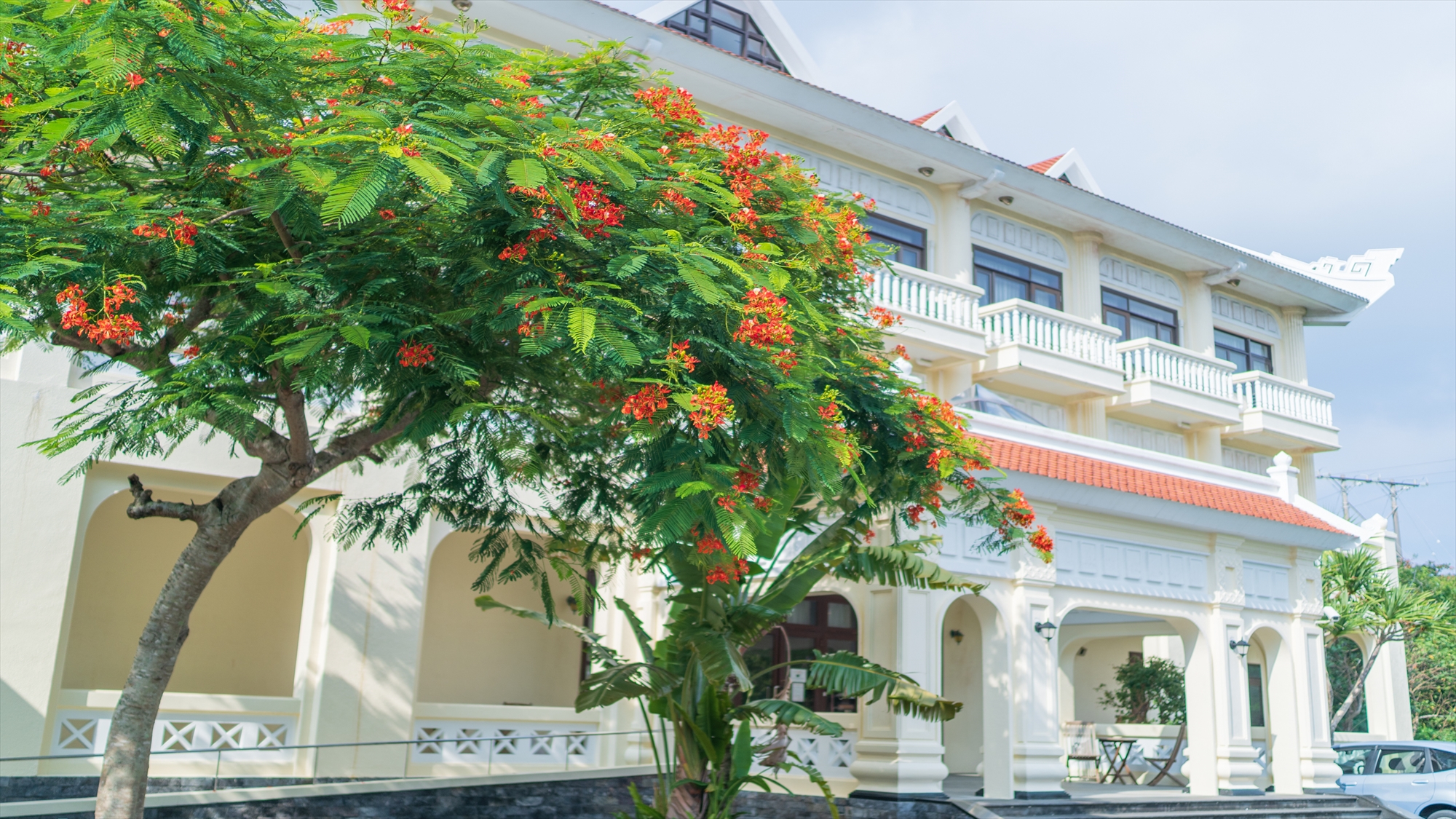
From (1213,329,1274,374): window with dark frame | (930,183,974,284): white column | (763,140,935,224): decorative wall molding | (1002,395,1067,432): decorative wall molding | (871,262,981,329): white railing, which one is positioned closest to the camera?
(871,262,981,329): white railing

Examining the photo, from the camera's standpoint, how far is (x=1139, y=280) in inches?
944

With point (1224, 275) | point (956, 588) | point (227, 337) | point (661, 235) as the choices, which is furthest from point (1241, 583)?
point (227, 337)

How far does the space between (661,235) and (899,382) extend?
14.2 ft

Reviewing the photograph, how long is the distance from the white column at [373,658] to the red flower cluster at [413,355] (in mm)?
6444

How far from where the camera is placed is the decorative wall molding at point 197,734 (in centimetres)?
1123

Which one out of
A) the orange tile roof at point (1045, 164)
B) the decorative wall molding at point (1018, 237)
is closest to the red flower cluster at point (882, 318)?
the decorative wall molding at point (1018, 237)

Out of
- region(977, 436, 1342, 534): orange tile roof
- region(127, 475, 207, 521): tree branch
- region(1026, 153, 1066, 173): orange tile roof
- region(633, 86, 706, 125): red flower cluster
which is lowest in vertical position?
region(127, 475, 207, 521): tree branch

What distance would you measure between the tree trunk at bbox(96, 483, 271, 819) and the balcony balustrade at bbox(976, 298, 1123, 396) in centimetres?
1456

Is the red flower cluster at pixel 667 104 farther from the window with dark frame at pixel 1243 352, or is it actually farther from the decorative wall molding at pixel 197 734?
the window with dark frame at pixel 1243 352

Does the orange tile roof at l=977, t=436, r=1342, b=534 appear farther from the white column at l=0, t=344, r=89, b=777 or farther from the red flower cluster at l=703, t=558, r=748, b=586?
the white column at l=0, t=344, r=89, b=777

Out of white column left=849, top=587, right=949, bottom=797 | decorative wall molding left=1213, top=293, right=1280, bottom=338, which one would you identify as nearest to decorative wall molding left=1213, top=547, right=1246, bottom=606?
white column left=849, top=587, right=949, bottom=797

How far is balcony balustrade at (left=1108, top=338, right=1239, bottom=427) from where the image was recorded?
869 inches

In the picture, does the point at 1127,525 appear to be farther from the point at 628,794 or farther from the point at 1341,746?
the point at 628,794

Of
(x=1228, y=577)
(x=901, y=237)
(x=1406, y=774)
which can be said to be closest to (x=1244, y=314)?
(x=901, y=237)
